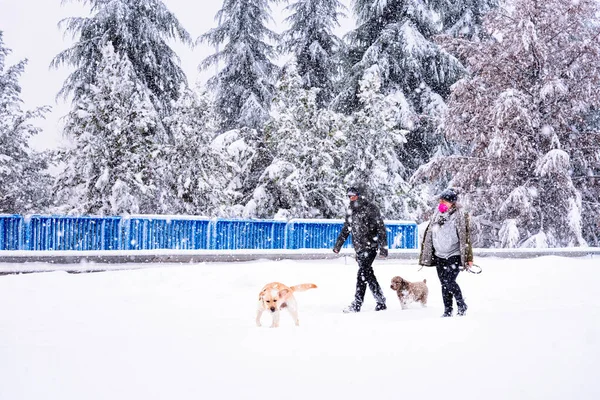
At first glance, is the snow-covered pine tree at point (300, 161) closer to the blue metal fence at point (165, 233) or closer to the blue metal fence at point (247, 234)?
the blue metal fence at point (247, 234)

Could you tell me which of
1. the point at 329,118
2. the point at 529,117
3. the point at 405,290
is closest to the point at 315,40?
the point at 329,118

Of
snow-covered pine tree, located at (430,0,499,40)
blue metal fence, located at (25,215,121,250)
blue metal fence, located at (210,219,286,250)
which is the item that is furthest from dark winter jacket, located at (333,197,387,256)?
snow-covered pine tree, located at (430,0,499,40)

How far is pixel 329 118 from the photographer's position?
74.3ft

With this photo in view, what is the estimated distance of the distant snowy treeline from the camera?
20.1 m

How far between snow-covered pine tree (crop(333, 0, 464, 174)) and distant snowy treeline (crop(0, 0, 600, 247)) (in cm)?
10

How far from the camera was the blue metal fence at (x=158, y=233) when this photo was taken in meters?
14.9

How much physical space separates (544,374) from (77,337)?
4640 millimetres

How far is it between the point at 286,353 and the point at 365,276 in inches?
140

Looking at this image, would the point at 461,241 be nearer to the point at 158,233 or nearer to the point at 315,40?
the point at 158,233

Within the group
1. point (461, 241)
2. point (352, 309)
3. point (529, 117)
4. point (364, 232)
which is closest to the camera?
point (461, 241)

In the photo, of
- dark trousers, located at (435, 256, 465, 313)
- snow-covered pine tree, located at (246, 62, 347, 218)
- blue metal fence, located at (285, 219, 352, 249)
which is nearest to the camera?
dark trousers, located at (435, 256, 465, 313)

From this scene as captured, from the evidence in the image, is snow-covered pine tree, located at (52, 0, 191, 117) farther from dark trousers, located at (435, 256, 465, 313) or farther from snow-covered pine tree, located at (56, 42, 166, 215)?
dark trousers, located at (435, 256, 465, 313)

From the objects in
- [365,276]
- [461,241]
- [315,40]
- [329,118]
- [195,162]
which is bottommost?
[365,276]

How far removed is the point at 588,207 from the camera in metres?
27.5
